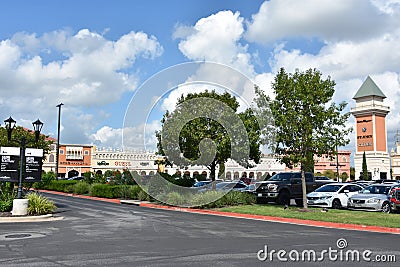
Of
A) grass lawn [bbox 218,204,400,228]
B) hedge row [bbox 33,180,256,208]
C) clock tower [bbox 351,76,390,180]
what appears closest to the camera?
→ grass lawn [bbox 218,204,400,228]

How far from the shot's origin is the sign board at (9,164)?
18094 millimetres

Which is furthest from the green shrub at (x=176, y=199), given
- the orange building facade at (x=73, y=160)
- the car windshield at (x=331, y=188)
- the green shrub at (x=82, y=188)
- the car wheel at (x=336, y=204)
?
the orange building facade at (x=73, y=160)

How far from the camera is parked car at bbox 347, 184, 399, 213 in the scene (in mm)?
19859

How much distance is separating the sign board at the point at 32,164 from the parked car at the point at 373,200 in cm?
1449

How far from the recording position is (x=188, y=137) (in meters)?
23.3

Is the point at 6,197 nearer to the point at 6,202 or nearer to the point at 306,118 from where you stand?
the point at 6,202

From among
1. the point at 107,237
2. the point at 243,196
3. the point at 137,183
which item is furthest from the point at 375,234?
the point at 137,183

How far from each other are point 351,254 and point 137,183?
68.8 feet

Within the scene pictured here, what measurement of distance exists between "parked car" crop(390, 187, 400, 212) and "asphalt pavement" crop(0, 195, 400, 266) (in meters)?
6.38

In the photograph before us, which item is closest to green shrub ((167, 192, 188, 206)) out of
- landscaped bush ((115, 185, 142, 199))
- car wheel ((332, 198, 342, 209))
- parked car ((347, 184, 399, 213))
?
landscaped bush ((115, 185, 142, 199))

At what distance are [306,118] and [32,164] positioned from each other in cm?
1224

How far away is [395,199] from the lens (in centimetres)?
1912

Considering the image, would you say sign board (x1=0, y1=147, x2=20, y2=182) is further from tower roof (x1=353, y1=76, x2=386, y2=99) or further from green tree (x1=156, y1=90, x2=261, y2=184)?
tower roof (x1=353, y1=76, x2=386, y2=99)

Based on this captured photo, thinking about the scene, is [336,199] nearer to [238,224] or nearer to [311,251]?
[238,224]
